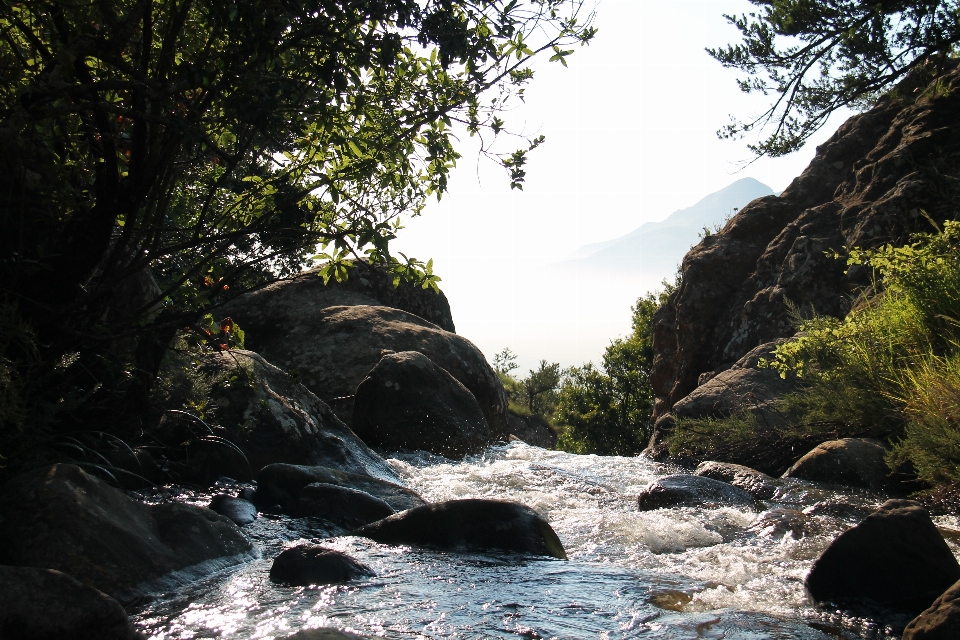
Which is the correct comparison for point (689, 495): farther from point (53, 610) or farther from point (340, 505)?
point (53, 610)

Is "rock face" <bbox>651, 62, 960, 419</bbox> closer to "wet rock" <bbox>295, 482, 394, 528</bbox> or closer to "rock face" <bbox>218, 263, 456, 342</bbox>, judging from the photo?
"rock face" <bbox>218, 263, 456, 342</bbox>

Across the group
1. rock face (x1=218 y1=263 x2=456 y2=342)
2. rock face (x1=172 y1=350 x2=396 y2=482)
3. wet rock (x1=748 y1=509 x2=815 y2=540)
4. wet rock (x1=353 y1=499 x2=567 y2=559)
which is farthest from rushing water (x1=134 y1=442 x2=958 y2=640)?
rock face (x1=218 y1=263 x2=456 y2=342)

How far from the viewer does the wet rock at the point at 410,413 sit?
967 cm

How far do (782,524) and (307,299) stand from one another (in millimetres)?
8959

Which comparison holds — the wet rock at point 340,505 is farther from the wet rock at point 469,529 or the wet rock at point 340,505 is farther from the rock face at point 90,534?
the rock face at point 90,534

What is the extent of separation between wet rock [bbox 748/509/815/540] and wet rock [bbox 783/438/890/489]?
150cm

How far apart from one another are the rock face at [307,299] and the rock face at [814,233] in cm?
518

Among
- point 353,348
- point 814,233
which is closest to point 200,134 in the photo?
point 353,348

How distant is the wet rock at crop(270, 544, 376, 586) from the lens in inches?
158

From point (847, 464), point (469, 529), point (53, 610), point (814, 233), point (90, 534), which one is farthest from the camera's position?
point (814, 233)

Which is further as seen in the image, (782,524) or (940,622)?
(782,524)

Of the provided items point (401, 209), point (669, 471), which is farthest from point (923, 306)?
point (401, 209)

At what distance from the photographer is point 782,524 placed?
5.73 meters

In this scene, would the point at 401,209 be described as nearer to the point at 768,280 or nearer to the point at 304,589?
the point at 304,589
